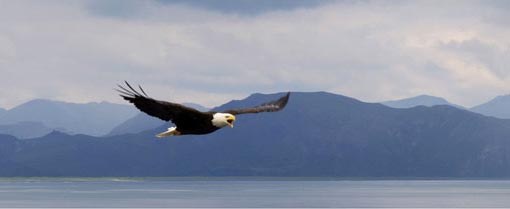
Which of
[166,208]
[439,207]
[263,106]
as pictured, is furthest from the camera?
[439,207]

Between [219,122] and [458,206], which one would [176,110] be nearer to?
[219,122]

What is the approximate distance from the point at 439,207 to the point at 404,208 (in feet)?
32.4

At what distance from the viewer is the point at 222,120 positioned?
65.9 feet

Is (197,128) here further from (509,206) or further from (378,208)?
(509,206)

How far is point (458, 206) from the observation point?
172 metres

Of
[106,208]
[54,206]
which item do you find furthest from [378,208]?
[54,206]

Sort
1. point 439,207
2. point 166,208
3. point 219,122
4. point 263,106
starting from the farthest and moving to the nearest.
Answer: point 439,207 < point 166,208 < point 263,106 < point 219,122

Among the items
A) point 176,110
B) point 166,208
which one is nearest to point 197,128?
point 176,110

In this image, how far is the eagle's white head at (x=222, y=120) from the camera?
65.5 feet

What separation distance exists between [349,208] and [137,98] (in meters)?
147

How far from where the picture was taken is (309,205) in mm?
175000

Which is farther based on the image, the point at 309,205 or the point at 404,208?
the point at 309,205

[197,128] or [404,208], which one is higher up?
A: [197,128]

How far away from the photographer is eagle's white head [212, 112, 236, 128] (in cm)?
1997
